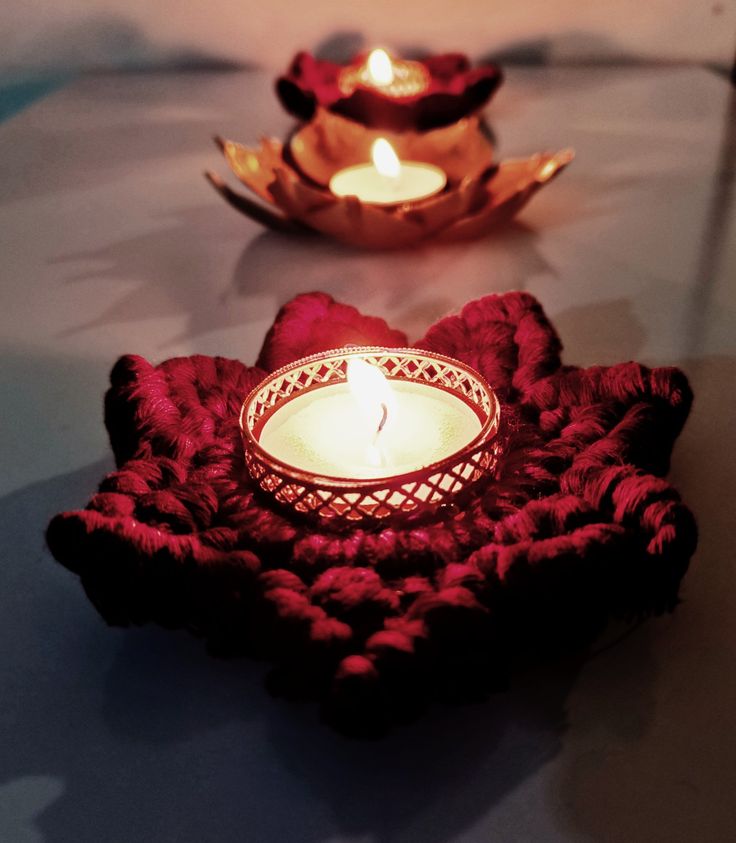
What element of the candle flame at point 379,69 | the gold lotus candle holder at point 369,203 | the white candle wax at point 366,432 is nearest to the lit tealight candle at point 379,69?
the candle flame at point 379,69

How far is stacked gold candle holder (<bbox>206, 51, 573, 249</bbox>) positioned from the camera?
80cm

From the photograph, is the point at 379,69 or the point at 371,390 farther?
the point at 379,69

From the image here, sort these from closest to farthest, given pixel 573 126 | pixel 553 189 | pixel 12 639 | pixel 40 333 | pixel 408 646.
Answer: pixel 408 646
pixel 12 639
pixel 40 333
pixel 553 189
pixel 573 126

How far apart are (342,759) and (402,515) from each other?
4.1 inches

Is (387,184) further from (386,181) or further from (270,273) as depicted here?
(270,273)

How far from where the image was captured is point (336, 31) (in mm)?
1424

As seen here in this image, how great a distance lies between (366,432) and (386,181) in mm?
447

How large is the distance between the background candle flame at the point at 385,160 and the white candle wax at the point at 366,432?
386 millimetres

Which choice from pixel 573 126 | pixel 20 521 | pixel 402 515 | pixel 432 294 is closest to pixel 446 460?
pixel 402 515

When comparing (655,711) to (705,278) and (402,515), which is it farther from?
(705,278)

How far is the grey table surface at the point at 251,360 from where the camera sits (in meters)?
0.39

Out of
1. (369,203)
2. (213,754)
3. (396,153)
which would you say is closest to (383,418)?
(213,754)

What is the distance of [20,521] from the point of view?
0.56 meters

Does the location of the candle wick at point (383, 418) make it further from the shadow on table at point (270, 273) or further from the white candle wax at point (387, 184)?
the white candle wax at point (387, 184)
